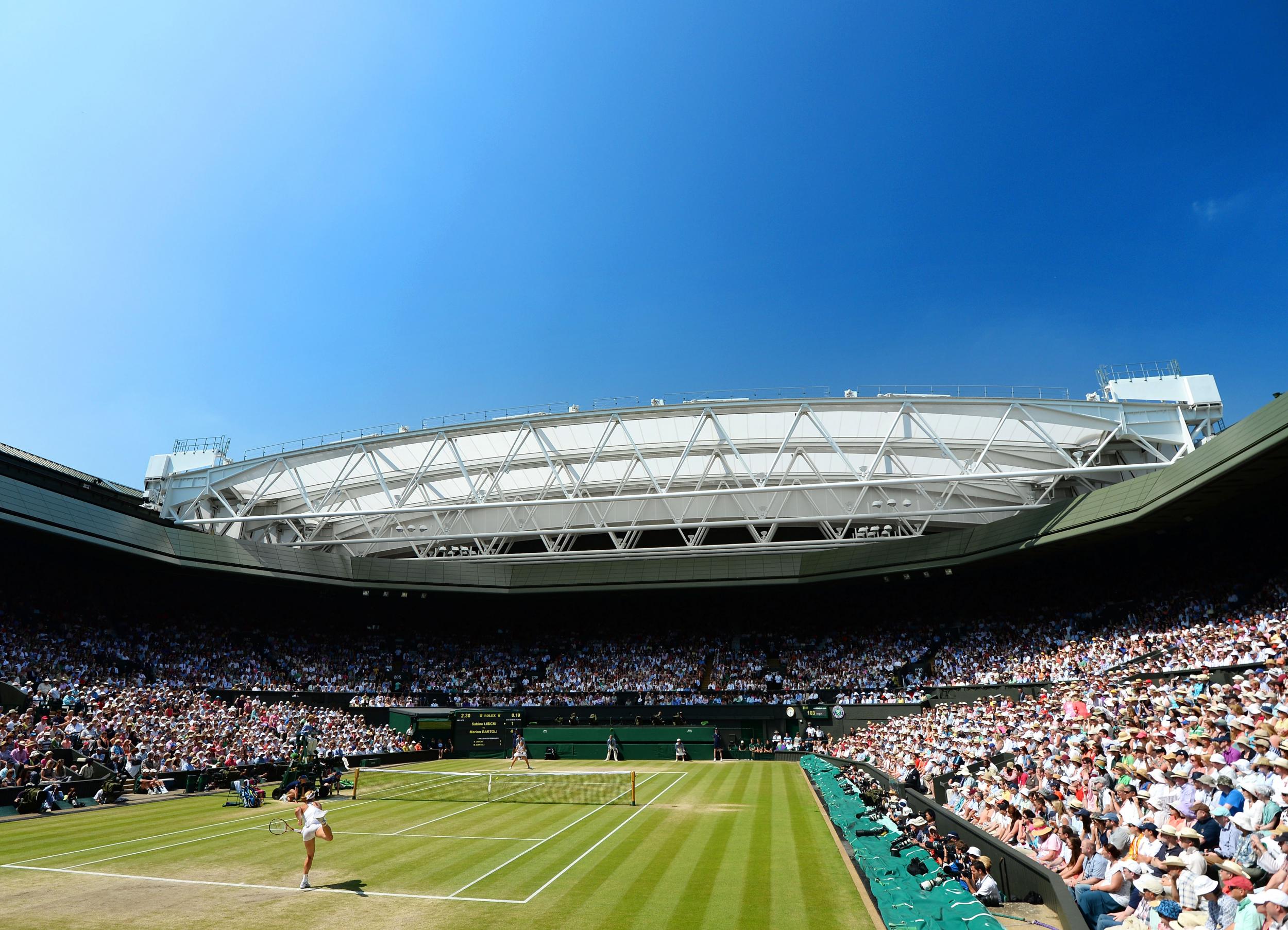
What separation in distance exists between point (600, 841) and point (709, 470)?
2646 cm

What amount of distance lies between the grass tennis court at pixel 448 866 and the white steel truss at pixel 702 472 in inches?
544

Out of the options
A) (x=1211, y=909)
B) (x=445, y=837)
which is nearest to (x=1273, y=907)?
(x=1211, y=909)

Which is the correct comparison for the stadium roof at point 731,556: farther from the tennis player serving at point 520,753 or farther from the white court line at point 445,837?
the white court line at point 445,837

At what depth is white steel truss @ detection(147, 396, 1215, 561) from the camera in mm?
34125

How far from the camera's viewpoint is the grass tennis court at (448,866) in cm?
1162

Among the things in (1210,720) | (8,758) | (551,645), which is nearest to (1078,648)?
(1210,720)

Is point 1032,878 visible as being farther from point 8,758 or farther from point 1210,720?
point 8,758

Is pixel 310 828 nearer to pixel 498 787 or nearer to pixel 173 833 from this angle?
pixel 173 833

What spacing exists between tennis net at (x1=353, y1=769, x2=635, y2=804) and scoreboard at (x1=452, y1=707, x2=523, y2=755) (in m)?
8.21

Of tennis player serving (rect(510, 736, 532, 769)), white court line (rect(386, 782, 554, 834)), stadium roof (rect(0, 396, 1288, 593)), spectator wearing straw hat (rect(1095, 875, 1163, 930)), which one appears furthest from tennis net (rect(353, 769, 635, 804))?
spectator wearing straw hat (rect(1095, 875, 1163, 930))

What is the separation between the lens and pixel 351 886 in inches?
531

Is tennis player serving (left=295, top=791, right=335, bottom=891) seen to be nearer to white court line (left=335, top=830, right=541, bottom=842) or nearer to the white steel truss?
white court line (left=335, top=830, right=541, bottom=842)

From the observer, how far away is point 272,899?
12500 millimetres

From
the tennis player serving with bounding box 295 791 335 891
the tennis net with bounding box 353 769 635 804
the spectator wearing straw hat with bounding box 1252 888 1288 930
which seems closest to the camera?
the spectator wearing straw hat with bounding box 1252 888 1288 930
